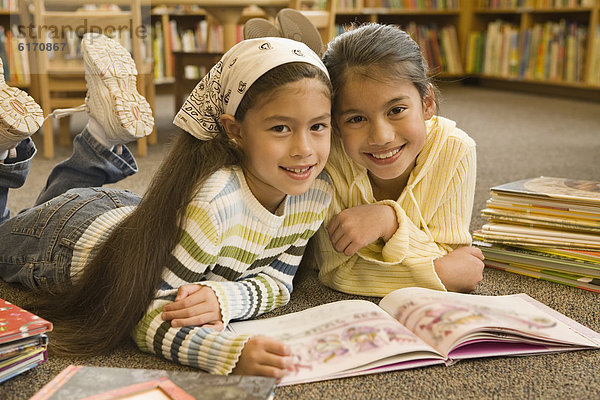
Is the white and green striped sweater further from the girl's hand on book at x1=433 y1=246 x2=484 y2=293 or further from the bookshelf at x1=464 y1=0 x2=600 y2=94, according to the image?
the bookshelf at x1=464 y1=0 x2=600 y2=94

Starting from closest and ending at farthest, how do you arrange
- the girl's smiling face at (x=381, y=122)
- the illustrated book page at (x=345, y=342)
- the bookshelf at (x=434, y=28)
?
1. the illustrated book page at (x=345, y=342)
2. the girl's smiling face at (x=381, y=122)
3. the bookshelf at (x=434, y=28)

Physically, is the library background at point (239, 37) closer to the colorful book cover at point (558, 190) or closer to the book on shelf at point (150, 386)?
the colorful book cover at point (558, 190)

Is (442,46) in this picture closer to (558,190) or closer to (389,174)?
(558,190)

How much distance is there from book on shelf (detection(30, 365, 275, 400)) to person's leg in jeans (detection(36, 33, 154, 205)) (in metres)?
0.66

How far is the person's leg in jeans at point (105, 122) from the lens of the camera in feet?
4.40

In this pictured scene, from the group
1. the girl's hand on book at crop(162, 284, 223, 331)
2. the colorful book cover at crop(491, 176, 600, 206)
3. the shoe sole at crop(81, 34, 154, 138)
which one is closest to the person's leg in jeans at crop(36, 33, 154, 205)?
the shoe sole at crop(81, 34, 154, 138)

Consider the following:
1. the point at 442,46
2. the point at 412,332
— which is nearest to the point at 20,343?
the point at 412,332

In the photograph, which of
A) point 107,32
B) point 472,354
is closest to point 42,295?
point 472,354

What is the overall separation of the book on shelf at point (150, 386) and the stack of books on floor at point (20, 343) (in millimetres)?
84

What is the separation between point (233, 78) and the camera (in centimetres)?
99

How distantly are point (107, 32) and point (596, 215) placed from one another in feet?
6.52

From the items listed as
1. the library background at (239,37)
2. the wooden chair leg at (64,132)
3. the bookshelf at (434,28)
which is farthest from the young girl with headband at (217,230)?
the bookshelf at (434,28)

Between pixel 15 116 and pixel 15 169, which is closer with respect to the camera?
pixel 15 116

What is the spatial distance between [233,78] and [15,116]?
17.9 inches
